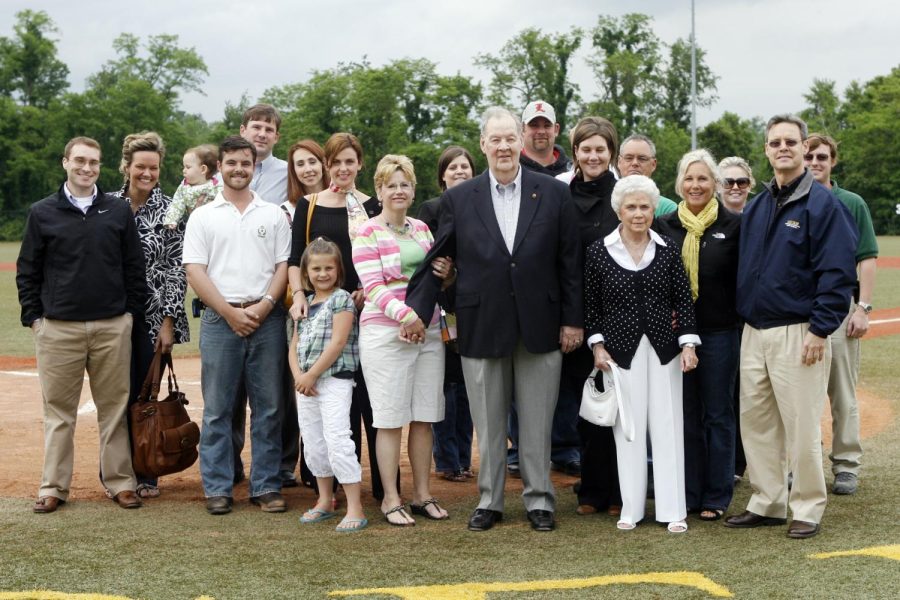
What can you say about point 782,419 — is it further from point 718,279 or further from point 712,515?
point 718,279

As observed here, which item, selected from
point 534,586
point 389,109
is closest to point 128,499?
point 534,586

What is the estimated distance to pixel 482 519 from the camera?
5863mm

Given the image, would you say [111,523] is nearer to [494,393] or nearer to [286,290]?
[286,290]

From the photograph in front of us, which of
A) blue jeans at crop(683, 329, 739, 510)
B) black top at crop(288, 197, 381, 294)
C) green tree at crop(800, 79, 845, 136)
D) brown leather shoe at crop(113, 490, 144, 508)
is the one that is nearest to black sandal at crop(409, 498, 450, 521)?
black top at crop(288, 197, 381, 294)

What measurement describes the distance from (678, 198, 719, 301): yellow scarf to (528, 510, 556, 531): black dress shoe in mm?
1471

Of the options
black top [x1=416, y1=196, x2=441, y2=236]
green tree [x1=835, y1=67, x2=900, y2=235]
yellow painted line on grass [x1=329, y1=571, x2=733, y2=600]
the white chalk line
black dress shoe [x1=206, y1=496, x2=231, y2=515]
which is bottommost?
yellow painted line on grass [x1=329, y1=571, x2=733, y2=600]

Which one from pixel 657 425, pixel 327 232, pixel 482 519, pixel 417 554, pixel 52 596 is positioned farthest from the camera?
pixel 327 232

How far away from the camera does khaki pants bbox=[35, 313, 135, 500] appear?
6.34 metres

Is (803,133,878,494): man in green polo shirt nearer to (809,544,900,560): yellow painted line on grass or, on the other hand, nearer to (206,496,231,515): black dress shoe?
(809,544,900,560): yellow painted line on grass

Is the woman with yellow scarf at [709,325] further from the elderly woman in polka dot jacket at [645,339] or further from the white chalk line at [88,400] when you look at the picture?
the white chalk line at [88,400]

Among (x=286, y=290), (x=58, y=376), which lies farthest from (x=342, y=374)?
(x=58, y=376)

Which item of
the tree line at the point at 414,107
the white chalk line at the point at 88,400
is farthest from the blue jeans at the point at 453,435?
the tree line at the point at 414,107

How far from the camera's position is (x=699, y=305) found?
597cm

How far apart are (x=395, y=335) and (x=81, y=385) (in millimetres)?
2059
